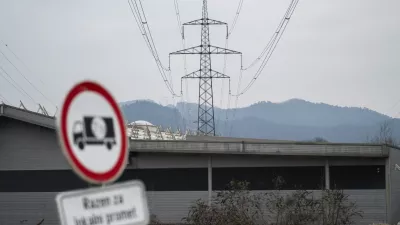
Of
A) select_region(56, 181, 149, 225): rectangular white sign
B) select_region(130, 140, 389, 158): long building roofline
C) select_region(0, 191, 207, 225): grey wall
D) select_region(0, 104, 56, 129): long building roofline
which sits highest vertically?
select_region(0, 104, 56, 129): long building roofline

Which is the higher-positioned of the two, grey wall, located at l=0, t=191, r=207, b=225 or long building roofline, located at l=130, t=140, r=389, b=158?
long building roofline, located at l=130, t=140, r=389, b=158

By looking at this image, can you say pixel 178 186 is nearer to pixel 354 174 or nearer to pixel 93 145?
pixel 354 174

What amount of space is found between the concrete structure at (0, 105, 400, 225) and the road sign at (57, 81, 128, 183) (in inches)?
611

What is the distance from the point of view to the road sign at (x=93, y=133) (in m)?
3.46

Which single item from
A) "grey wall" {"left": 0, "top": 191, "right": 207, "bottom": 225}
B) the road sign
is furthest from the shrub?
the road sign

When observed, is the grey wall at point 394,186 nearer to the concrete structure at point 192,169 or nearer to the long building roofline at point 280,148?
the concrete structure at point 192,169

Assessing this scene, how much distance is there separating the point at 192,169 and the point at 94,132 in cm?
1656

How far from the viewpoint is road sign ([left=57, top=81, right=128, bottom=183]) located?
3.46 m

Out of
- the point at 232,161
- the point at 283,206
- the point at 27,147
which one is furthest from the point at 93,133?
the point at 27,147

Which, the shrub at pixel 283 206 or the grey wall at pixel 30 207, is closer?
the shrub at pixel 283 206

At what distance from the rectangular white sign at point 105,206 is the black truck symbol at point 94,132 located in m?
0.29

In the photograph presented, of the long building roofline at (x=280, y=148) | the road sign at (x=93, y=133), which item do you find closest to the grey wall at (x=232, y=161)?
the long building roofline at (x=280, y=148)

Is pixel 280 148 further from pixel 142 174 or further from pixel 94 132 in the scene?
pixel 94 132

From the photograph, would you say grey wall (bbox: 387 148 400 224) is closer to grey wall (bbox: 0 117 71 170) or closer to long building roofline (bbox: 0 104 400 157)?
long building roofline (bbox: 0 104 400 157)
